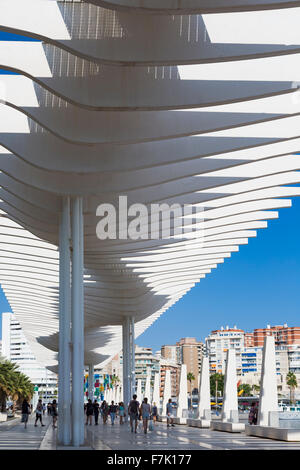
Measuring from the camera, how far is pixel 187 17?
40.2 feet

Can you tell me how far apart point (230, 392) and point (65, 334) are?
832cm

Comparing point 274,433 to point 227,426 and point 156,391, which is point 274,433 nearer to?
point 227,426

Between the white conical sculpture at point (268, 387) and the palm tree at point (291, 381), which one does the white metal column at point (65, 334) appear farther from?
the palm tree at point (291, 381)

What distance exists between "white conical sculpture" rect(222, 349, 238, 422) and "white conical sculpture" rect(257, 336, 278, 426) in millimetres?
3583

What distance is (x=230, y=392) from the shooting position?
2491 centimetres

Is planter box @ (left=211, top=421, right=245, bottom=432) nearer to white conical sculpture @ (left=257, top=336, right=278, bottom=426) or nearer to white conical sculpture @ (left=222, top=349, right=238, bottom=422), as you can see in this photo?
white conical sculpture @ (left=222, top=349, right=238, bottom=422)

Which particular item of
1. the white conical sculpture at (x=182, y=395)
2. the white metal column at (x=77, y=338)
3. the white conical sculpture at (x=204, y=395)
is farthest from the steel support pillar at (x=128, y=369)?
the white metal column at (x=77, y=338)

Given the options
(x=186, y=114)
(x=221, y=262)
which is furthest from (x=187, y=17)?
(x=221, y=262)

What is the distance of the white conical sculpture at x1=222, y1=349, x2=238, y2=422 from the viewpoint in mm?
24891

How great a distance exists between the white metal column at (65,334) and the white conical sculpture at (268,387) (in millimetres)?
6136

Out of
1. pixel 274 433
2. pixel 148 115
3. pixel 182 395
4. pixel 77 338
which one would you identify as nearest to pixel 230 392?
pixel 274 433

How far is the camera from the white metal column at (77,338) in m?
17.8

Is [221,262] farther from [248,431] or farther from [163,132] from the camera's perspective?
[163,132]

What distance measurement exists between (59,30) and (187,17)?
2.26 metres
